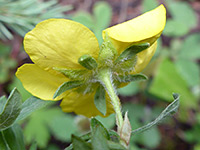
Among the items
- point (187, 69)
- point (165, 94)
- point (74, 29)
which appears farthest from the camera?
point (187, 69)

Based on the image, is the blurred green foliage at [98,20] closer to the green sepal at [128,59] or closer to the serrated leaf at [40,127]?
the serrated leaf at [40,127]

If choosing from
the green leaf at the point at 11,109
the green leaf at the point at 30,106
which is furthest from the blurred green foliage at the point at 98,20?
the green leaf at the point at 11,109

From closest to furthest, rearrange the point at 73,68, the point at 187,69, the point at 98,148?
the point at 98,148
the point at 73,68
the point at 187,69

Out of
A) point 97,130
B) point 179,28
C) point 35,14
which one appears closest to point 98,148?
point 97,130

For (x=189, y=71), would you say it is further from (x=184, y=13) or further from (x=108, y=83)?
(x=108, y=83)

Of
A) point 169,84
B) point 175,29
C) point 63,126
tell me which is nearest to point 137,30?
point 63,126

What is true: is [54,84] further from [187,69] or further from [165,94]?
[187,69]

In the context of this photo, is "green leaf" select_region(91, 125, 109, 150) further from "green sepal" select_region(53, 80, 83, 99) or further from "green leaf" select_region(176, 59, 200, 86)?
"green leaf" select_region(176, 59, 200, 86)
